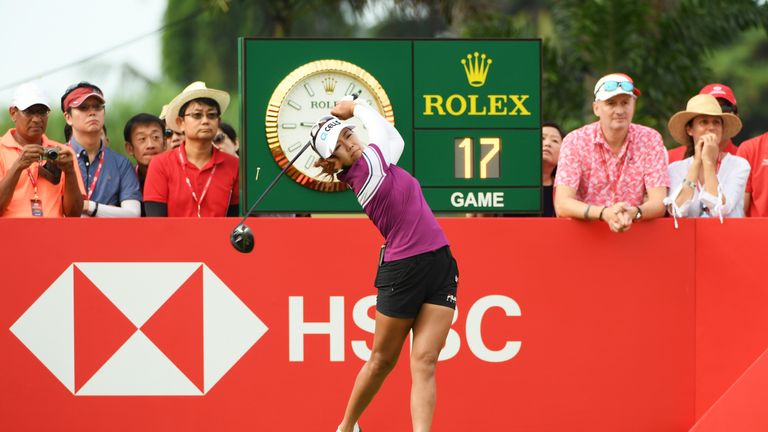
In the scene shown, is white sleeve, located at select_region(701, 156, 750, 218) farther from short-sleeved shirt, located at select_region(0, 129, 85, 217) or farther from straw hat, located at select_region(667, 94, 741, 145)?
short-sleeved shirt, located at select_region(0, 129, 85, 217)

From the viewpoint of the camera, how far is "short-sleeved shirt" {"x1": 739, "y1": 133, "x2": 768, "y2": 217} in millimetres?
8086

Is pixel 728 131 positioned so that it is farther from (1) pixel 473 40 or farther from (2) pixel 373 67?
(2) pixel 373 67

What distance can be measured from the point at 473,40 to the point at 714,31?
10.1 m

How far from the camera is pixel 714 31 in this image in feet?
55.0

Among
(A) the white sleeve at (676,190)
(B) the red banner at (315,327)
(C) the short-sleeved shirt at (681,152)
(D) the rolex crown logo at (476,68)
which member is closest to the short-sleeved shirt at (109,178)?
(B) the red banner at (315,327)

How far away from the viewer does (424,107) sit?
7.49 metres

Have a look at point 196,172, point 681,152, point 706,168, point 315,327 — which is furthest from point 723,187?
point 196,172

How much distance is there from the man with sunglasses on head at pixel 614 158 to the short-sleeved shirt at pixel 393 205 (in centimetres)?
123

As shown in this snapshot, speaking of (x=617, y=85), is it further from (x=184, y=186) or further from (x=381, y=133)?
(x=184, y=186)

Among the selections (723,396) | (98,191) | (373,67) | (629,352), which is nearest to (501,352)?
(629,352)

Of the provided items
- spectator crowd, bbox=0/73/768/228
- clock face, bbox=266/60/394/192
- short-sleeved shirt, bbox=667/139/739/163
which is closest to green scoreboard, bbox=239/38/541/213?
clock face, bbox=266/60/394/192

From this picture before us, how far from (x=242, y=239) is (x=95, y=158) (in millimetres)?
1794

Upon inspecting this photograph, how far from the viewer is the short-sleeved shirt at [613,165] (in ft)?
24.6

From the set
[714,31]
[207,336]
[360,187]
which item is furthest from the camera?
[714,31]
